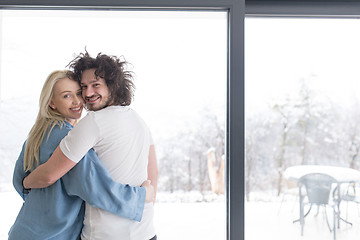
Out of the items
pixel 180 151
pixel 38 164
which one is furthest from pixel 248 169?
pixel 38 164

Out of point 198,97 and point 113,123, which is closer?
point 113,123

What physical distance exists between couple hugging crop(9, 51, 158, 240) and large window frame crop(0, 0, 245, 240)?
376 millimetres

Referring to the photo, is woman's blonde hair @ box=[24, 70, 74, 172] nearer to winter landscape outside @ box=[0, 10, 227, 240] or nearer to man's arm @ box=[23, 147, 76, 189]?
man's arm @ box=[23, 147, 76, 189]

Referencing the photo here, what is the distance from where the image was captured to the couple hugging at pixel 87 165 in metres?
1.21

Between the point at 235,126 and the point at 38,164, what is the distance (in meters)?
0.88

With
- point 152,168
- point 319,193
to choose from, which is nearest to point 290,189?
point 319,193

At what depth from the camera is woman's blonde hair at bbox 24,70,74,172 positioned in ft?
4.30

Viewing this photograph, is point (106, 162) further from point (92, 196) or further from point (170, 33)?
point (170, 33)

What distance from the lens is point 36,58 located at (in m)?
1.61

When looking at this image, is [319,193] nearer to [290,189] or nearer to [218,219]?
[290,189]

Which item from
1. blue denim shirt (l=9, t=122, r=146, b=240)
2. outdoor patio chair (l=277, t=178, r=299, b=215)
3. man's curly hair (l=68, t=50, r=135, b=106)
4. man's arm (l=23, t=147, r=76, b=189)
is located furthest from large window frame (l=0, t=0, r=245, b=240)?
man's arm (l=23, t=147, r=76, b=189)

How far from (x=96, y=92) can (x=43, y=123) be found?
0.26m

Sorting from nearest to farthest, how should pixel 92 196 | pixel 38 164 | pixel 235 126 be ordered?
pixel 92 196 → pixel 38 164 → pixel 235 126

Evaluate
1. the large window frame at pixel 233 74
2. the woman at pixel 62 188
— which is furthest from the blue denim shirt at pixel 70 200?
the large window frame at pixel 233 74
